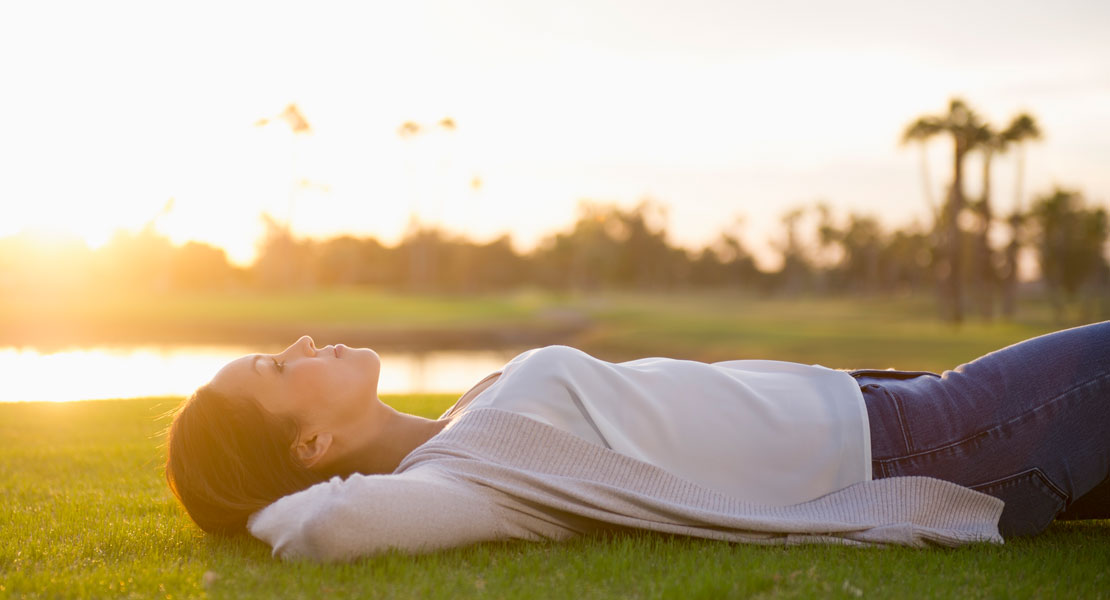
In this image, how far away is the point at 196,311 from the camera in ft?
144

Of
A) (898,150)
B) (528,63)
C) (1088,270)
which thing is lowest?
(1088,270)

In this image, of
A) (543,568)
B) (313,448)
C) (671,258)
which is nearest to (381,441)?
(313,448)

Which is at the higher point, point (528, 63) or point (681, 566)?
point (528, 63)

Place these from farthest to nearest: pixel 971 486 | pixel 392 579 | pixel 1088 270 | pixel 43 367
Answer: pixel 1088 270 < pixel 43 367 < pixel 971 486 < pixel 392 579

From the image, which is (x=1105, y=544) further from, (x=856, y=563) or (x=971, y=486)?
(x=856, y=563)

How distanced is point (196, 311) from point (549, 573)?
45417 millimetres

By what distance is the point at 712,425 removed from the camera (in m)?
2.96

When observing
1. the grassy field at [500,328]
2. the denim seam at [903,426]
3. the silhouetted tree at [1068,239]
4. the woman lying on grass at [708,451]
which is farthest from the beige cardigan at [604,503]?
the silhouetted tree at [1068,239]

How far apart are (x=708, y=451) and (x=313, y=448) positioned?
1.52 m

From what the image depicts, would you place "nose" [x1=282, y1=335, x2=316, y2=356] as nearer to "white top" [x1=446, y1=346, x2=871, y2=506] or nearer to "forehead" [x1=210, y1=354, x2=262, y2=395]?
"forehead" [x1=210, y1=354, x2=262, y2=395]

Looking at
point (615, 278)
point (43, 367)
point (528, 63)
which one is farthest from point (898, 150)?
point (615, 278)

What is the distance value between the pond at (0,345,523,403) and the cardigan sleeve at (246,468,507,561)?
462 inches

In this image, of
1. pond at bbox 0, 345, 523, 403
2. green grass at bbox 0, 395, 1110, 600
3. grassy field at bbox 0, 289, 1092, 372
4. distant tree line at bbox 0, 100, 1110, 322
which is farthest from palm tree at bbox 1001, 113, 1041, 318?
green grass at bbox 0, 395, 1110, 600

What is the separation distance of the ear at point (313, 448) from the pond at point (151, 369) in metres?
11.3
